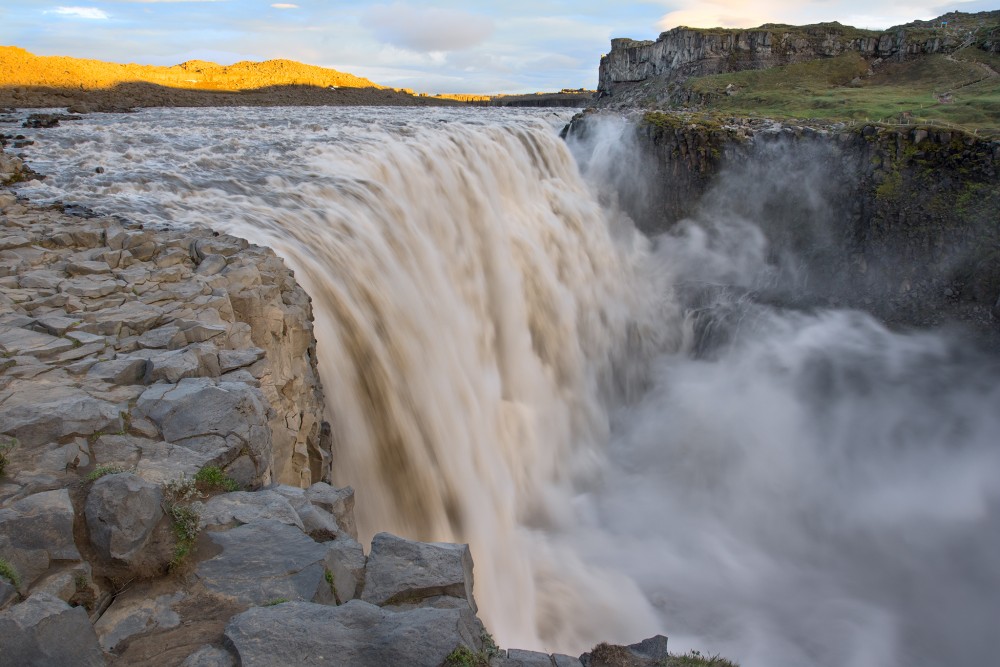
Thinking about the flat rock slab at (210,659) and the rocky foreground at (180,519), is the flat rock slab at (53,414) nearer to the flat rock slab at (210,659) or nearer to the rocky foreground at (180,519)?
the rocky foreground at (180,519)

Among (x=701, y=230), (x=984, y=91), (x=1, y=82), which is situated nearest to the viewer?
(x=701, y=230)

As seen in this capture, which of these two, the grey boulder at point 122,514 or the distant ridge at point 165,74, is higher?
the distant ridge at point 165,74

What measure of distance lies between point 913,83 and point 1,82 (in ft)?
203

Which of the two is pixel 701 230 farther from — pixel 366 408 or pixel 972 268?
pixel 366 408

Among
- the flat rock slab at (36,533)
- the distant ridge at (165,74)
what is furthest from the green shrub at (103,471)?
the distant ridge at (165,74)

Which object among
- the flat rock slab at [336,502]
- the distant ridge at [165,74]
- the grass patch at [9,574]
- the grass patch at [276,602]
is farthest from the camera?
the distant ridge at [165,74]

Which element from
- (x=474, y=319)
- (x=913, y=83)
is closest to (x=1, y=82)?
(x=474, y=319)

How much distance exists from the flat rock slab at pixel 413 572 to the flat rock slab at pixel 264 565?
0.42 meters

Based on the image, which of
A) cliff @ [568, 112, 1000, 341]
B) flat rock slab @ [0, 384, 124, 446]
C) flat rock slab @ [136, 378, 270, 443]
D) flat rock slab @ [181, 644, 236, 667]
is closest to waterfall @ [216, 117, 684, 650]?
flat rock slab @ [136, 378, 270, 443]

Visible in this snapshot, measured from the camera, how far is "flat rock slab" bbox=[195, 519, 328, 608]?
13.8 feet

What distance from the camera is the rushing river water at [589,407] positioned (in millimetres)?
10477

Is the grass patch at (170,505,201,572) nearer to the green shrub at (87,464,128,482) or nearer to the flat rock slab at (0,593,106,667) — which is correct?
the green shrub at (87,464,128,482)

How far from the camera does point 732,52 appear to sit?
73.8 meters

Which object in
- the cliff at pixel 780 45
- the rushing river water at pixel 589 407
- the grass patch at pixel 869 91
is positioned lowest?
the rushing river water at pixel 589 407
